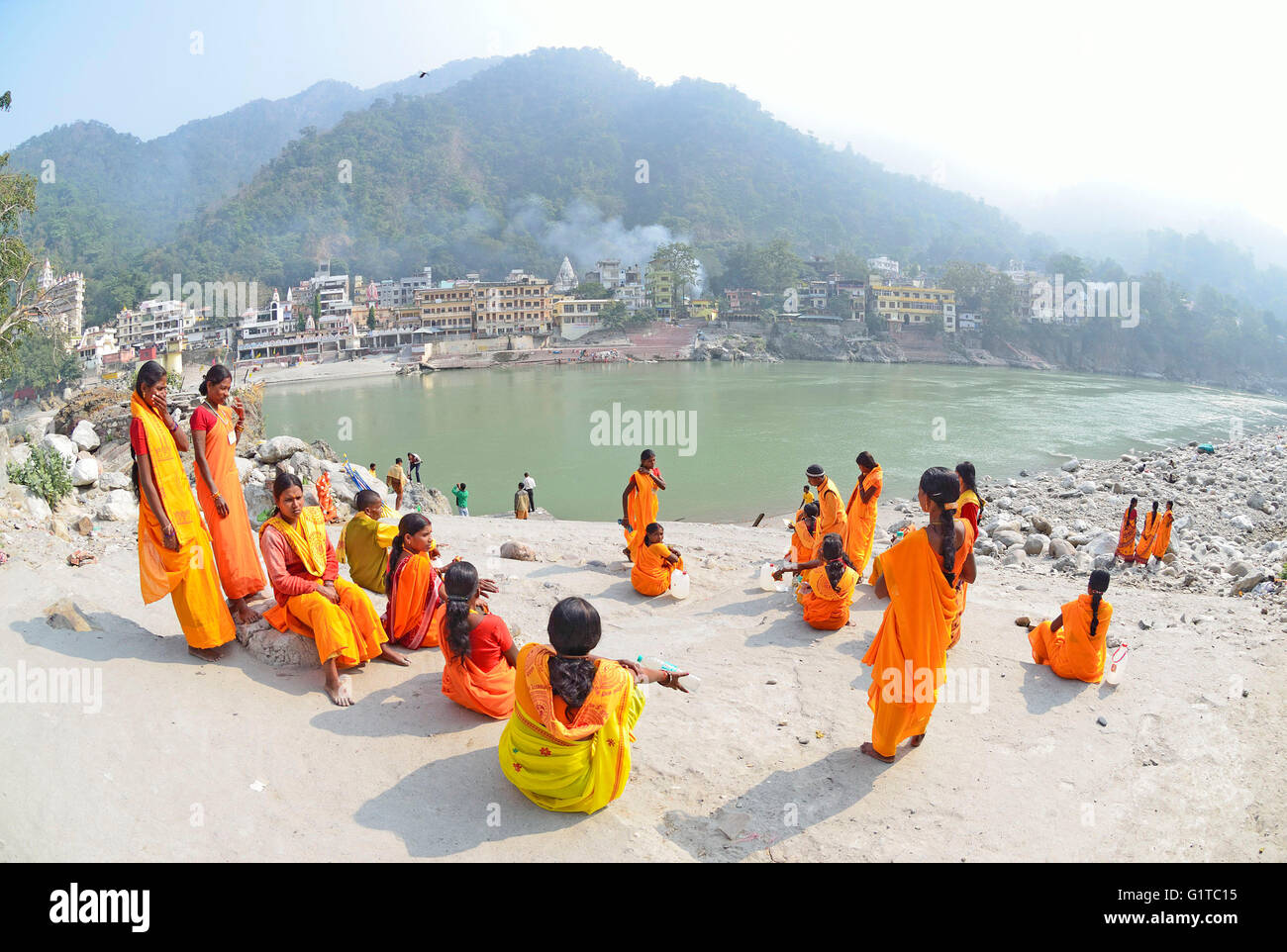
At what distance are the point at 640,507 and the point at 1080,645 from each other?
443 cm

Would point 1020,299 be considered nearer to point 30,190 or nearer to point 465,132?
point 30,190

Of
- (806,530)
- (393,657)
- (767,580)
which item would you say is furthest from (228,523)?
(806,530)

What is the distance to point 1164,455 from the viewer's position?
22.7m

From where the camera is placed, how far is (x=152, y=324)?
230 ft

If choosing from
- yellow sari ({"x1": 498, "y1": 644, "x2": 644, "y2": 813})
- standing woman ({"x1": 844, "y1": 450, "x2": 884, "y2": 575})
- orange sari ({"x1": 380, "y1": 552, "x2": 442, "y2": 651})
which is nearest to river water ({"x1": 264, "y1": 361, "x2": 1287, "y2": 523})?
standing woman ({"x1": 844, "y1": 450, "x2": 884, "y2": 575})

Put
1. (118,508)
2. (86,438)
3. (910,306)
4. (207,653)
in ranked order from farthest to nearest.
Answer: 1. (910,306)
2. (86,438)
3. (118,508)
4. (207,653)

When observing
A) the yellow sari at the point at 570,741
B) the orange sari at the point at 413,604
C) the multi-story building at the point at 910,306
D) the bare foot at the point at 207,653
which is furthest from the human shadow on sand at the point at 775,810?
the multi-story building at the point at 910,306

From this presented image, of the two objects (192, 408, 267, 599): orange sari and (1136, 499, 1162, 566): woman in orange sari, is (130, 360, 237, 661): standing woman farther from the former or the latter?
(1136, 499, 1162, 566): woman in orange sari

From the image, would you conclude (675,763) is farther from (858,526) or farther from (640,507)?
(640,507)

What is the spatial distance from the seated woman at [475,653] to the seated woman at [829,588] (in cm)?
281

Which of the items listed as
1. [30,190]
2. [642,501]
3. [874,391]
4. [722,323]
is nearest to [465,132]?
[722,323]

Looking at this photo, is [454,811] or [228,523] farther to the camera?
[228,523]

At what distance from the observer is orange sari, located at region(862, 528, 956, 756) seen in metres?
3.78
